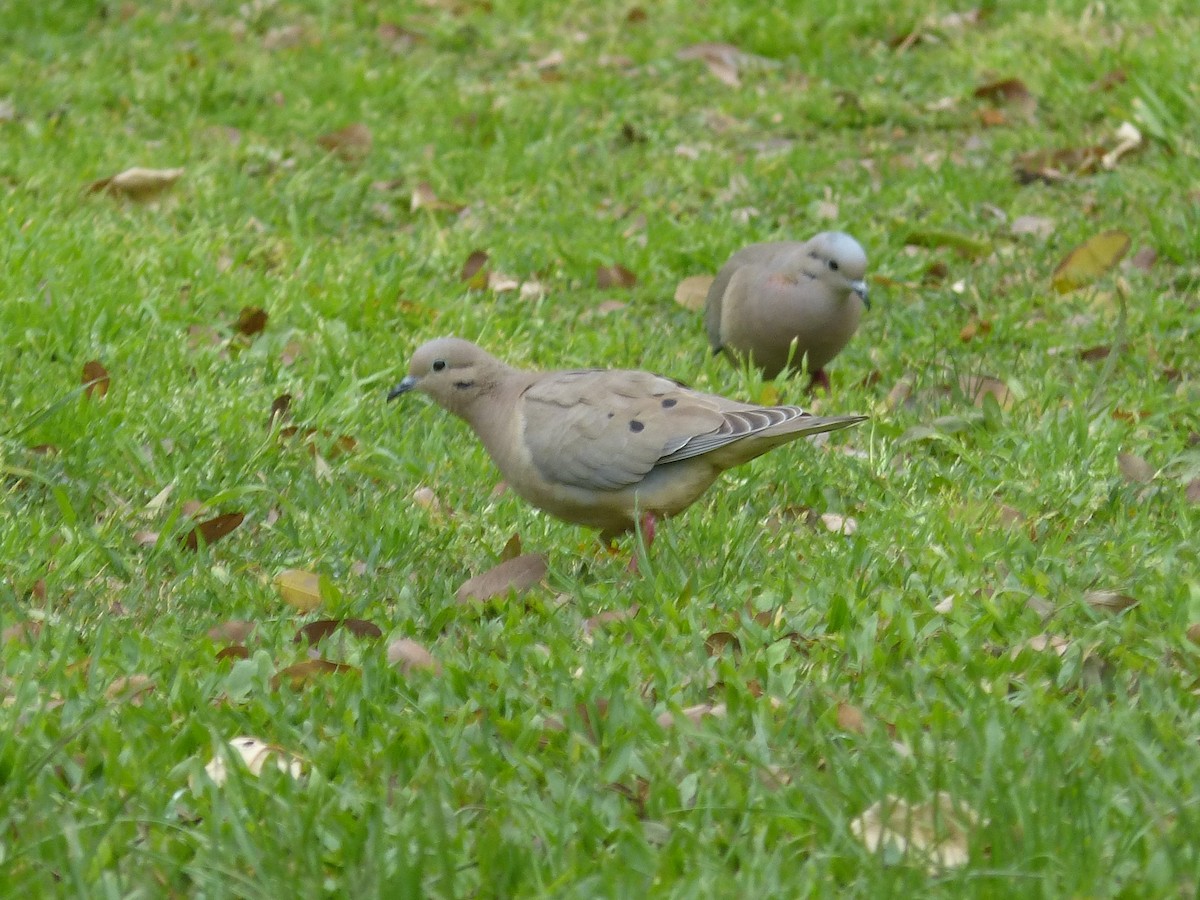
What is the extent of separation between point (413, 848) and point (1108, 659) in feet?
5.56

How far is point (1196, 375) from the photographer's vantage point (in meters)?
6.26

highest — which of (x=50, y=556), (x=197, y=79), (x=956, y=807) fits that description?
(x=956, y=807)

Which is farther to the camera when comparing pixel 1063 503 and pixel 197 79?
pixel 197 79

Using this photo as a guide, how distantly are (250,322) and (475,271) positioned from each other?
1399 millimetres

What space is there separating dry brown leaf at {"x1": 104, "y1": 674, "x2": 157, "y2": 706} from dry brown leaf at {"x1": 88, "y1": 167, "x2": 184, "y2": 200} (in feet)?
14.6

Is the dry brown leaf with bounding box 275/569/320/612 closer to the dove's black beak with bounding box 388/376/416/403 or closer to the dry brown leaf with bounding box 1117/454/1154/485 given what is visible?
the dove's black beak with bounding box 388/376/416/403

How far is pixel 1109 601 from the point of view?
13.3ft

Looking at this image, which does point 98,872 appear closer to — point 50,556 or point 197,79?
point 50,556

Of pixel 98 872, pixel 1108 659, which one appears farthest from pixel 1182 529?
pixel 98 872

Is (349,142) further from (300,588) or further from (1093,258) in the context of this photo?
(300,588)

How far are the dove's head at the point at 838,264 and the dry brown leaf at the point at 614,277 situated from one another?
3.81ft

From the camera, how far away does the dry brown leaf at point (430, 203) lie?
27.6 ft

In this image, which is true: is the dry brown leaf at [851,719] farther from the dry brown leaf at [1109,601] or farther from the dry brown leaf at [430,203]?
the dry brown leaf at [430,203]

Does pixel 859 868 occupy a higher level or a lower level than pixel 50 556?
higher
